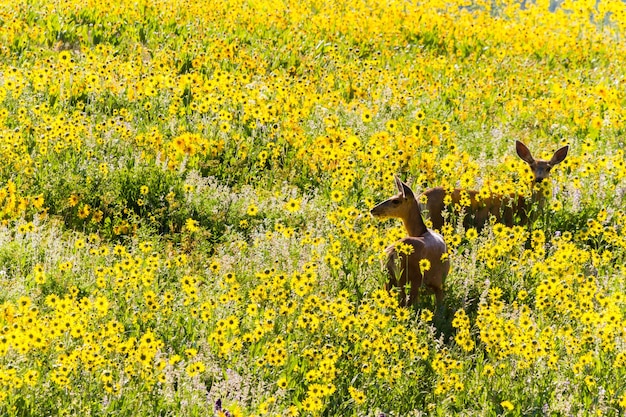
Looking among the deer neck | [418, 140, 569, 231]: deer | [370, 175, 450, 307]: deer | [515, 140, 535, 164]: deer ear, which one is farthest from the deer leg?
[515, 140, 535, 164]: deer ear

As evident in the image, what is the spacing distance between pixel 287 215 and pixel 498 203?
5.88 ft

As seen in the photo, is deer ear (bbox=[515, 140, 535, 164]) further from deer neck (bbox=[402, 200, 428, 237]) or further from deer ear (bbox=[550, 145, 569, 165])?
deer neck (bbox=[402, 200, 428, 237])

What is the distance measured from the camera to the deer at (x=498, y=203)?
7520 mm

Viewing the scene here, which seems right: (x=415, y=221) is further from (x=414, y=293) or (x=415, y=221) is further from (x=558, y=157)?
(x=558, y=157)

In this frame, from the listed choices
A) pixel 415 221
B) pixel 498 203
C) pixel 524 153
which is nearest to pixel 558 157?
pixel 524 153

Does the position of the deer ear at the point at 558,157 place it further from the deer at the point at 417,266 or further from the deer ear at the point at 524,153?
the deer at the point at 417,266

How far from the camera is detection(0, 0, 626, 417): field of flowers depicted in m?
5.32

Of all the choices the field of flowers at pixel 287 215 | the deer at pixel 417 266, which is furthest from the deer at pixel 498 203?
the deer at pixel 417 266

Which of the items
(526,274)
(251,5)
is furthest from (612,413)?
(251,5)

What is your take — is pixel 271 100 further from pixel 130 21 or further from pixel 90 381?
pixel 90 381

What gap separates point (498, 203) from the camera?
7.76 meters

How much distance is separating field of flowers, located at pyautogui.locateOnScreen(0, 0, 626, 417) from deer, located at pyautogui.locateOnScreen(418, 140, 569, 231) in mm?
175

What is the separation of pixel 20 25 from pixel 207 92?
2970mm

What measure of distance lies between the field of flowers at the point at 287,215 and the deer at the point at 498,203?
0.18 meters
